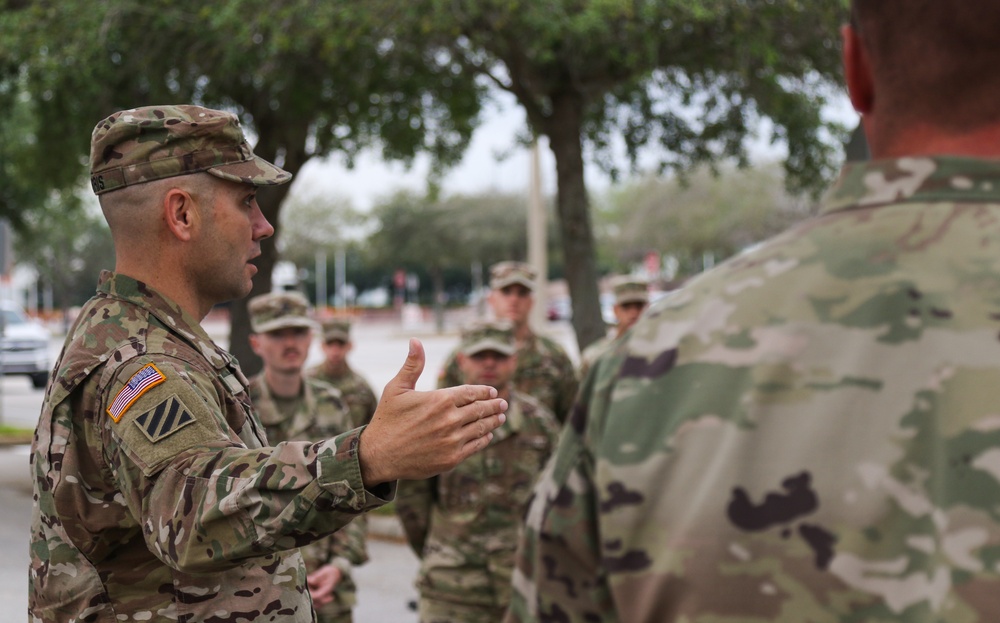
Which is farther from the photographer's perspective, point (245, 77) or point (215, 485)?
point (245, 77)

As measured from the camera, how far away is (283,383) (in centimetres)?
556

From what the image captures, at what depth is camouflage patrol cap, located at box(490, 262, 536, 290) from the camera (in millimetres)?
7801

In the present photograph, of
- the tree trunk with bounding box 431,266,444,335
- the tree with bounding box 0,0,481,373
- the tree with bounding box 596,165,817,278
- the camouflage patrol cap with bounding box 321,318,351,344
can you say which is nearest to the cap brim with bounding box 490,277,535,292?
the camouflage patrol cap with bounding box 321,318,351,344

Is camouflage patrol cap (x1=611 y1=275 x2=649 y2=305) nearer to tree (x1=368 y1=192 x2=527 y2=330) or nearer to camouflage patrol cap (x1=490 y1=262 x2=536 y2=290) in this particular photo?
camouflage patrol cap (x1=490 y1=262 x2=536 y2=290)

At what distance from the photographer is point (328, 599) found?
15.8 feet

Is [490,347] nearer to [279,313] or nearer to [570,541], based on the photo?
[279,313]

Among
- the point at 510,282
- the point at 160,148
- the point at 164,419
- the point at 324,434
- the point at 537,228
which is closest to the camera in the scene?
the point at 164,419

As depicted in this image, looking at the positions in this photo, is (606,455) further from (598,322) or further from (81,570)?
(598,322)

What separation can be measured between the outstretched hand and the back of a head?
0.95 m

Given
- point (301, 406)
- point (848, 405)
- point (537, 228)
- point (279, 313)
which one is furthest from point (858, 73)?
point (537, 228)

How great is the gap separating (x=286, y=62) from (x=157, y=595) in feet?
34.3

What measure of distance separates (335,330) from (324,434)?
2789mm

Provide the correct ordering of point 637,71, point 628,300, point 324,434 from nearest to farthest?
1. point 324,434
2. point 628,300
3. point 637,71

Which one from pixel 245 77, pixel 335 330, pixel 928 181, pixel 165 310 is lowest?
pixel 335 330
